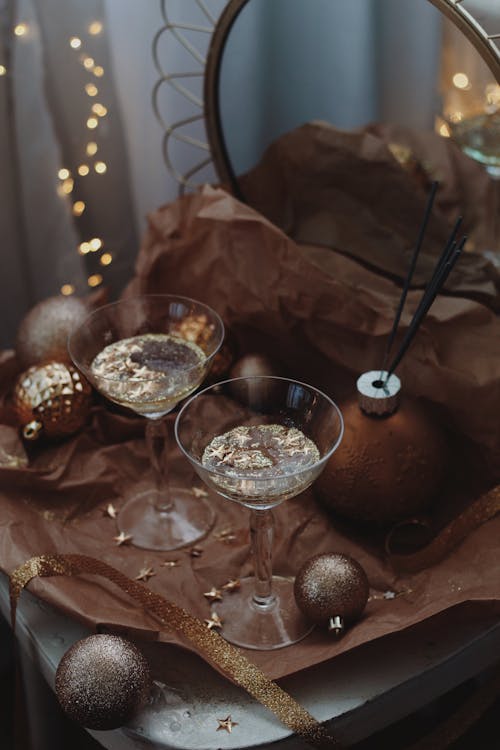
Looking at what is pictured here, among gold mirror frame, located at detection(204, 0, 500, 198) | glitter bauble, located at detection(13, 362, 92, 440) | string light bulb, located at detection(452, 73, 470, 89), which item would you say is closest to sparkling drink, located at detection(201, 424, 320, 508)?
glitter bauble, located at detection(13, 362, 92, 440)

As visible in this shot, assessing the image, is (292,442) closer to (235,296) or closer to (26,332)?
(235,296)

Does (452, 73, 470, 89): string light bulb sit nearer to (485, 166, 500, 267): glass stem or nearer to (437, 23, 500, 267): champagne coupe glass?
(437, 23, 500, 267): champagne coupe glass

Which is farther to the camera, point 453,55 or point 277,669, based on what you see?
point 453,55

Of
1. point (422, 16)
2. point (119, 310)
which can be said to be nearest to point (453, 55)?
point (422, 16)

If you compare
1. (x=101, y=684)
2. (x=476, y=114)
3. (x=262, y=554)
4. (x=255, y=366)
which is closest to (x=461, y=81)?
(x=476, y=114)

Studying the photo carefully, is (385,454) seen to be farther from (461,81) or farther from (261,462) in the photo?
(461,81)

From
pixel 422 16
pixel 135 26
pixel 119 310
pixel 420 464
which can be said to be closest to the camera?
pixel 420 464
